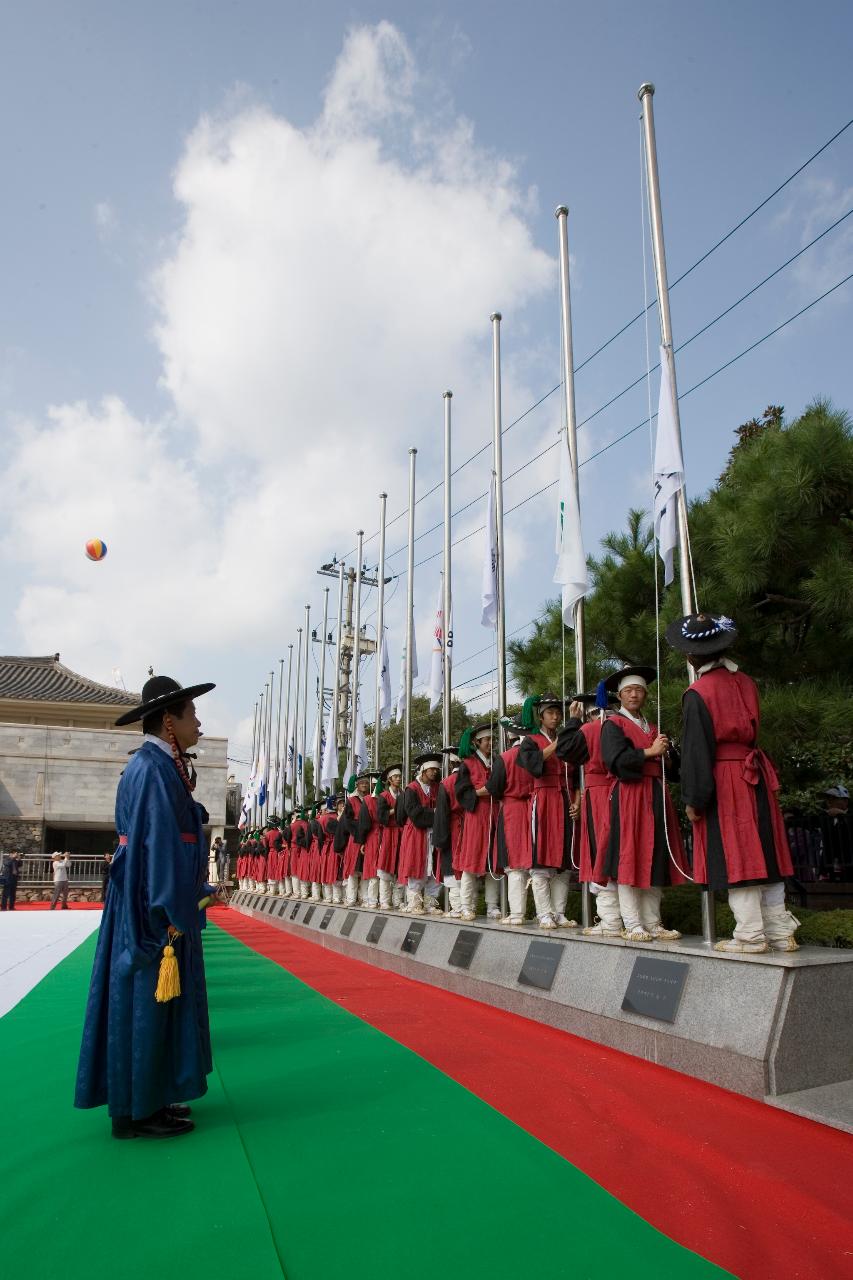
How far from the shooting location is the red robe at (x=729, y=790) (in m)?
4.16

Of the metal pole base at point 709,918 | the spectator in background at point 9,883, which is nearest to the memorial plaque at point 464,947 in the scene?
the metal pole base at point 709,918

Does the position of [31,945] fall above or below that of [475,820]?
below

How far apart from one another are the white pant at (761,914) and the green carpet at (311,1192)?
1578 millimetres

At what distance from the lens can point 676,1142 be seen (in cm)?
299

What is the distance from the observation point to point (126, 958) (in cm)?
299

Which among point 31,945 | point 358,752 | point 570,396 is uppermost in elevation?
point 570,396

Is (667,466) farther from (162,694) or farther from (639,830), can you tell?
(162,694)

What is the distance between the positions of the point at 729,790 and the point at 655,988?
1036 millimetres

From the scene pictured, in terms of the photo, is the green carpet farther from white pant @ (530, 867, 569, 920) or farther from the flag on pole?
the flag on pole

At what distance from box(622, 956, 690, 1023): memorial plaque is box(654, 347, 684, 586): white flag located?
276cm

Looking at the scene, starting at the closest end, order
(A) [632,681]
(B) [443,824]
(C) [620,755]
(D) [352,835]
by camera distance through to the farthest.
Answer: (C) [620,755], (A) [632,681], (B) [443,824], (D) [352,835]

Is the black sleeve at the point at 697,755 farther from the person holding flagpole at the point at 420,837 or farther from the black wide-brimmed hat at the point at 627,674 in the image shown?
the person holding flagpole at the point at 420,837

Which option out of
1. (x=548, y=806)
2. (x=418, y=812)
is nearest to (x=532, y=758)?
(x=548, y=806)

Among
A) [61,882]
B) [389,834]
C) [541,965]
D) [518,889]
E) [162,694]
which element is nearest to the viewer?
[162,694]
